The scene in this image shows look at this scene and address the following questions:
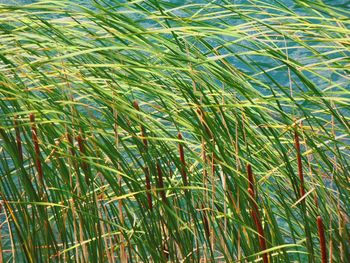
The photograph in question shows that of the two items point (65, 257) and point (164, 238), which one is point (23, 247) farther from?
point (164, 238)

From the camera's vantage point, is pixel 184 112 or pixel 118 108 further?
pixel 184 112

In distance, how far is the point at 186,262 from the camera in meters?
2.11

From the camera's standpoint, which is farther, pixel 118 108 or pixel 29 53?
pixel 29 53

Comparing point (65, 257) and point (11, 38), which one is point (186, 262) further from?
point (11, 38)

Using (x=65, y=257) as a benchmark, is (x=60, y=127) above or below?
above

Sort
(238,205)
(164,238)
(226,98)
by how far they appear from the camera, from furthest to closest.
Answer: (226,98)
(164,238)
(238,205)

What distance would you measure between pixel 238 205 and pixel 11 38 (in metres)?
0.66

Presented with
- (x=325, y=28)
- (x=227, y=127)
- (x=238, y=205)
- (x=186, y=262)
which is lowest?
(x=186, y=262)

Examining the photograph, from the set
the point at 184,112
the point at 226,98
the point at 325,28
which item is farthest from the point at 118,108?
the point at 325,28

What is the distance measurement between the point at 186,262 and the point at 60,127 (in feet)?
1.69

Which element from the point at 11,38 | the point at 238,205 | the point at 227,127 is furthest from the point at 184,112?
the point at 11,38

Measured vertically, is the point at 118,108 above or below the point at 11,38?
below

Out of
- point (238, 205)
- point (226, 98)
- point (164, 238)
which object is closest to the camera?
point (238, 205)

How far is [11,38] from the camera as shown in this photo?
2018mm
